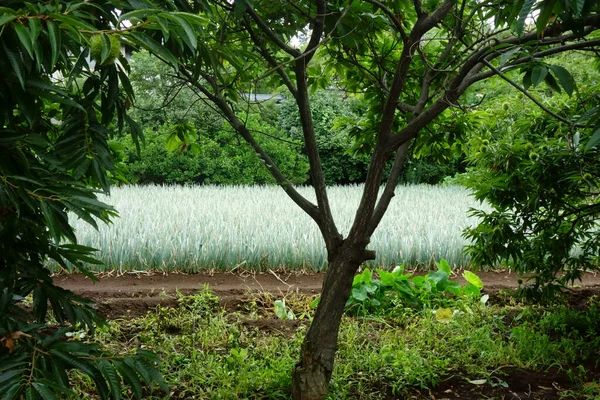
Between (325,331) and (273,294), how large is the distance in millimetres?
1834

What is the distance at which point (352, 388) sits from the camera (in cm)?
273

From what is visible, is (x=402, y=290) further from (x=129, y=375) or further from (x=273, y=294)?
(x=129, y=375)

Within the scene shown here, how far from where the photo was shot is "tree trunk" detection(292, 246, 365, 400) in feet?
8.04

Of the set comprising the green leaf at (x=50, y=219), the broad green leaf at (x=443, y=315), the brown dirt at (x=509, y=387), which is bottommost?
the brown dirt at (x=509, y=387)

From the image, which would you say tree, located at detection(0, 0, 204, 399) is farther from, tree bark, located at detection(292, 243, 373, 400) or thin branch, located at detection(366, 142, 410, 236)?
thin branch, located at detection(366, 142, 410, 236)

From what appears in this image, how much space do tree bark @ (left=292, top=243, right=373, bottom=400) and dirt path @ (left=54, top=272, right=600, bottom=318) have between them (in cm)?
161

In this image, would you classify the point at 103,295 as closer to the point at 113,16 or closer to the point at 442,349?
the point at 442,349

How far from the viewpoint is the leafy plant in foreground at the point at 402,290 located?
12.7ft

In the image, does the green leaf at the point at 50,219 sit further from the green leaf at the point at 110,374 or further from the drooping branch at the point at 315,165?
the drooping branch at the point at 315,165

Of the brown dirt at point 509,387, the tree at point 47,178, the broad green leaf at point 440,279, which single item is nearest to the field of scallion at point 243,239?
the broad green leaf at point 440,279

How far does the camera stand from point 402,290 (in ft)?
13.0

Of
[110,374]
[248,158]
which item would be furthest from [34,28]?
[248,158]

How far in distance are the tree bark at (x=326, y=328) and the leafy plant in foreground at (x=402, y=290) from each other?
1.35 m

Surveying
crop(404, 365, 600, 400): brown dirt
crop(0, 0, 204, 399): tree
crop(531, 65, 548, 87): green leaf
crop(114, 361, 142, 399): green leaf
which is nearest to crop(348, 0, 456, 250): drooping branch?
crop(531, 65, 548, 87): green leaf
